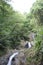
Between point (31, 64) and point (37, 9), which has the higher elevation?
point (37, 9)

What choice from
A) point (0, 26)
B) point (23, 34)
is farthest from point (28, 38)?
point (0, 26)

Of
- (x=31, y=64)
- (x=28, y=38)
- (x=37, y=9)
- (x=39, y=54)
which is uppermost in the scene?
(x=37, y=9)

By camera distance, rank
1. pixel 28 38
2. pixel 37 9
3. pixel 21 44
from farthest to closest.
Result: pixel 28 38
pixel 21 44
pixel 37 9

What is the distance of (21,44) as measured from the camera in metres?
19.8

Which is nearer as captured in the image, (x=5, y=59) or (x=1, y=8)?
(x=1, y=8)

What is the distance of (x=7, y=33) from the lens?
15227 millimetres

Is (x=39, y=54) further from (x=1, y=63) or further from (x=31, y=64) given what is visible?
(x=1, y=63)

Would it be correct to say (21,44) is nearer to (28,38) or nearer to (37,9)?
(28,38)

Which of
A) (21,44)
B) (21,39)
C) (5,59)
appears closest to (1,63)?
(5,59)

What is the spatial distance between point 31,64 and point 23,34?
1174 cm

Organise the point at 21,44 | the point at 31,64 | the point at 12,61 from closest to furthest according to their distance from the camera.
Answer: the point at 31,64 → the point at 12,61 → the point at 21,44

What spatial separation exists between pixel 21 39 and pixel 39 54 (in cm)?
1186

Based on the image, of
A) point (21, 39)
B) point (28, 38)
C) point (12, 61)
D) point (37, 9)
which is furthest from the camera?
point (28, 38)

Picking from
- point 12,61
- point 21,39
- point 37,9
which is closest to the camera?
point 12,61
